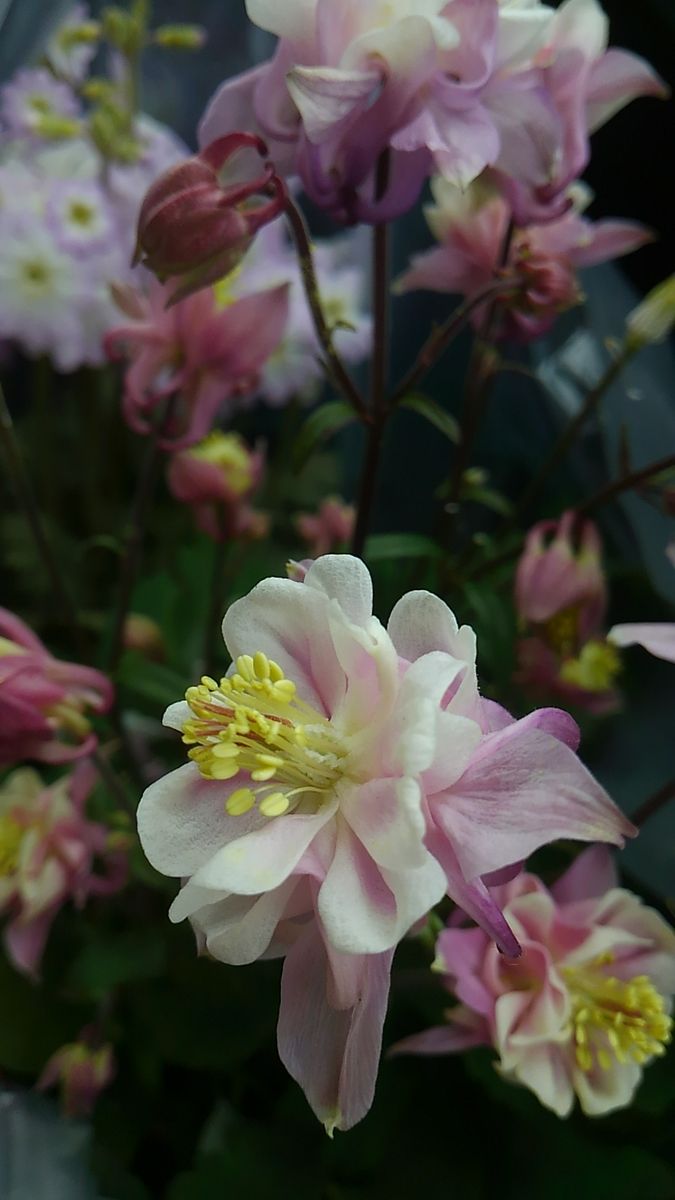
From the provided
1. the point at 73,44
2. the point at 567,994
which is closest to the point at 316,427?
the point at 567,994

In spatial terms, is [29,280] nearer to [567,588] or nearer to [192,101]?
[192,101]

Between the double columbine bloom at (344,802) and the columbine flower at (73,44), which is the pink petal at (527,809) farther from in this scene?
the columbine flower at (73,44)

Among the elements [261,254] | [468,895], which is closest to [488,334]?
[261,254]

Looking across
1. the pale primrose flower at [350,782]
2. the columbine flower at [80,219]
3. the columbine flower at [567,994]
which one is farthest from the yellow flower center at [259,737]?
the columbine flower at [80,219]

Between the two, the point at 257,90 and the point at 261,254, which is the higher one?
the point at 257,90

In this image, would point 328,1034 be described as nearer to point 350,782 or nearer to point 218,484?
point 350,782

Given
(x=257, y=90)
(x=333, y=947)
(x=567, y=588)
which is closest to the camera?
(x=333, y=947)

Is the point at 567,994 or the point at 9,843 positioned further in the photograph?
the point at 9,843
